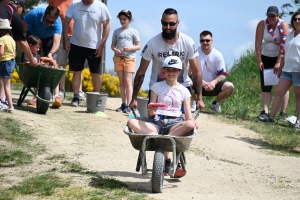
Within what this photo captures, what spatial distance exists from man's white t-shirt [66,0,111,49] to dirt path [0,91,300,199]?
1.22 metres

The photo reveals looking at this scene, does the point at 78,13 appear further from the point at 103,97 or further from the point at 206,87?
the point at 206,87

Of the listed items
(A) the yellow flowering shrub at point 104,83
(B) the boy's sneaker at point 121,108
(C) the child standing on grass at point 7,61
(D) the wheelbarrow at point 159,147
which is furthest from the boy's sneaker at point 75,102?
(D) the wheelbarrow at point 159,147

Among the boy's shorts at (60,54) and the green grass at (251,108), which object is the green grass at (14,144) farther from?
the green grass at (251,108)

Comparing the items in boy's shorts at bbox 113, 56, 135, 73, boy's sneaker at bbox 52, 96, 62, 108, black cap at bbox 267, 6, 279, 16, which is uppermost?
black cap at bbox 267, 6, 279, 16

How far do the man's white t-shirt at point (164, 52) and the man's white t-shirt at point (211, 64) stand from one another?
5.82 metres

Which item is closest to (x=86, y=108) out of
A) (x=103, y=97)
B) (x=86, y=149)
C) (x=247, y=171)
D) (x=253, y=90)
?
(x=103, y=97)

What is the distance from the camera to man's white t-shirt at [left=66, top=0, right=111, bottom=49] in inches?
519

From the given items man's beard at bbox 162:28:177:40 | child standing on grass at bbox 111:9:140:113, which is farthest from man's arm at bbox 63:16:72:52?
man's beard at bbox 162:28:177:40

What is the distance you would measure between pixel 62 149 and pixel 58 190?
2.44m

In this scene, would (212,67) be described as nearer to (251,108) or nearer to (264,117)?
(264,117)

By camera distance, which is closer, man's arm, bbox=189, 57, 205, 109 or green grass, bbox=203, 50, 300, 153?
man's arm, bbox=189, 57, 205, 109

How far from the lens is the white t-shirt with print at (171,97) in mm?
8000

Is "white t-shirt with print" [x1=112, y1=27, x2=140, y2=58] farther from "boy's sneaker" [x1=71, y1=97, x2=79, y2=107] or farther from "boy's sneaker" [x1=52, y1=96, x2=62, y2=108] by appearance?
"boy's sneaker" [x1=52, y1=96, x2=62, y2=108]

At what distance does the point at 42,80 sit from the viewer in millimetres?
12281
